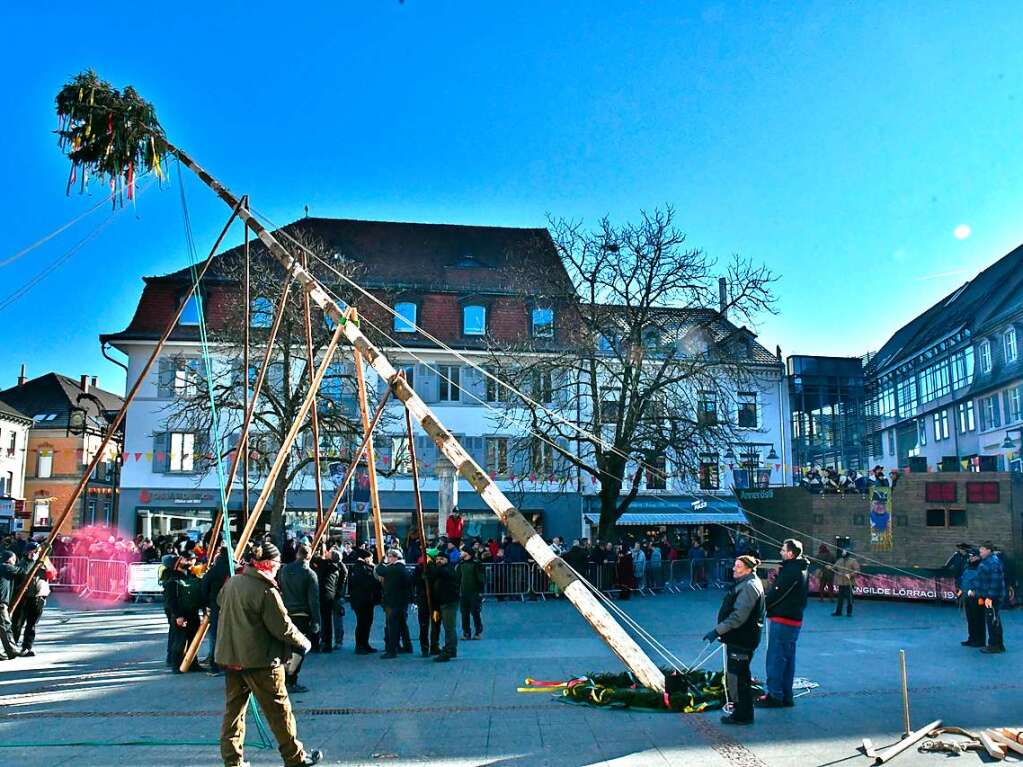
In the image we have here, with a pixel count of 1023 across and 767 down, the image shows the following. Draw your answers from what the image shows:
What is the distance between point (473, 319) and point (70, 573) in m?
19.6

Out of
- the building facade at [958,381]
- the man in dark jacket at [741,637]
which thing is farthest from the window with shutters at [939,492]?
the building facade at [958,381]

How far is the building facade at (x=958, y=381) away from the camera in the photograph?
41.2m

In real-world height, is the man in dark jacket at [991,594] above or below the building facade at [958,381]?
below

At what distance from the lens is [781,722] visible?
837 cm

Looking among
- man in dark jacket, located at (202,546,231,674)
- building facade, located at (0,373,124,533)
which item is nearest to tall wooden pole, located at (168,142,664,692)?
man in dark jacket, located at (202,546,231,674)

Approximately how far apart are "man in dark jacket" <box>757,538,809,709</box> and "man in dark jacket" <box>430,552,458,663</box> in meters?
4.94

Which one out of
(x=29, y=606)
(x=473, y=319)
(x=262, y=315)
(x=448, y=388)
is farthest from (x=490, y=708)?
(x=473, y=319)

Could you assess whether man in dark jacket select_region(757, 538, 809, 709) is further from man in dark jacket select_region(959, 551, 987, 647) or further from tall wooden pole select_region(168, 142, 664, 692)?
man in dark jacket select_region(959, 551, 987, 647)

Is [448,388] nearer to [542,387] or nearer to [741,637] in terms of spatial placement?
[542,387]

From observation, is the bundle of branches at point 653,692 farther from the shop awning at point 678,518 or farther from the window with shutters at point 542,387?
the shop awning at point 678,518

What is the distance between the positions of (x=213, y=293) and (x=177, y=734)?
29.9 metres

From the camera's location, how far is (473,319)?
38.1 metres

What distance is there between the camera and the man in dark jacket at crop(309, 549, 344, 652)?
13352 mm

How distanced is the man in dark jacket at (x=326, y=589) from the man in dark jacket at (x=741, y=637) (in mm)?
6569
